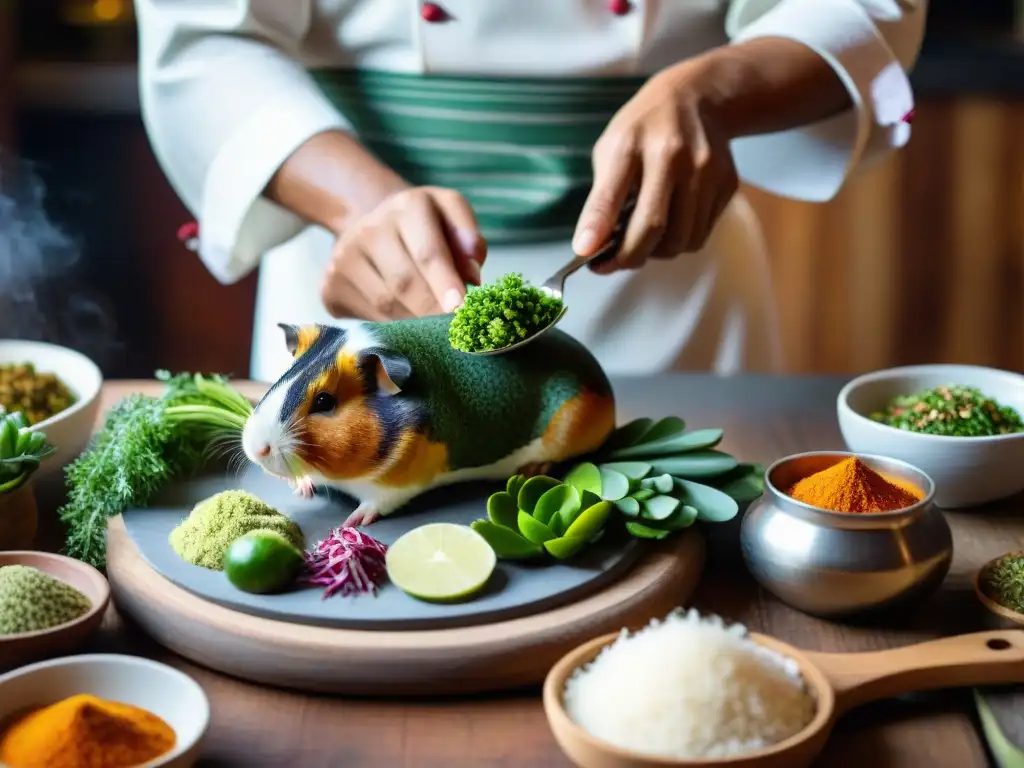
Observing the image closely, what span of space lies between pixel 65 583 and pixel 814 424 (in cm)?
94

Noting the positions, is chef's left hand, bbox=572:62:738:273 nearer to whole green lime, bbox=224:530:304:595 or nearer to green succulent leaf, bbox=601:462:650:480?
green succulent leaf, bbox=601:462:650:480

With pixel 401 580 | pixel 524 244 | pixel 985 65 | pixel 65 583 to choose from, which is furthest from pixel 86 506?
pixel 985 65

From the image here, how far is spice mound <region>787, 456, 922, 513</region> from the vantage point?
106 centimetres

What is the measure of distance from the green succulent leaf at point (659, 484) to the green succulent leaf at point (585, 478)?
44 mm

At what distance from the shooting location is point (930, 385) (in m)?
1.46

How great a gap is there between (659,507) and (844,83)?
0.78 metres

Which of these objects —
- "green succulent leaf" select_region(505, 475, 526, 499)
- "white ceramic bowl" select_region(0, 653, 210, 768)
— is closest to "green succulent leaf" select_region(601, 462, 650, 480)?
"green succulent leaf" select_region(505, 475, 526, 499)

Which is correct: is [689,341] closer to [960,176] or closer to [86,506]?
[86,506]

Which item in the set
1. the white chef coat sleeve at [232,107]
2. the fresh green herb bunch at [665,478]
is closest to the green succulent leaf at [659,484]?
the fresh green herb bunch at [665,478]

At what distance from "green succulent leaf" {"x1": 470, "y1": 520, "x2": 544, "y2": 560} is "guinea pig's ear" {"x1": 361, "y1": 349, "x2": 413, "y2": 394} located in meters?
0.16

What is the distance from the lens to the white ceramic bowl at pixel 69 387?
51.1 inches

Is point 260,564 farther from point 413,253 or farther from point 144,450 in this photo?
point 413,253

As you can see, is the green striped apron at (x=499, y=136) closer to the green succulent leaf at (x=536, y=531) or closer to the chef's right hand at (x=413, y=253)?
the chef's right hand at (x=413, y=253)

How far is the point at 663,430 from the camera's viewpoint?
131cm
